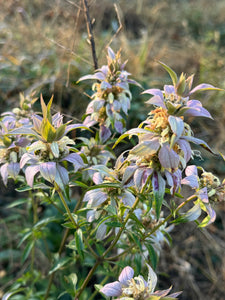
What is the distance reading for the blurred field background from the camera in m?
2.14

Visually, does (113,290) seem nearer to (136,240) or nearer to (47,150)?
(136,240)

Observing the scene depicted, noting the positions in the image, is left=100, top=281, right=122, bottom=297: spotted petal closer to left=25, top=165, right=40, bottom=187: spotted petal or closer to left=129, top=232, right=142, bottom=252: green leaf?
left=129, top=232, right=142, bottom=252: green leaf

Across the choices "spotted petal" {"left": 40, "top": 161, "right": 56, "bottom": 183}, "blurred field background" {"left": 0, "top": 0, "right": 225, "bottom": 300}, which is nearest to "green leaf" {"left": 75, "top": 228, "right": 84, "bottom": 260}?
"spotted petal" {"left": 40, "top": 161, "right": 56, "bottom": 183}

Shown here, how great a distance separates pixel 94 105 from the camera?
51.9 inches

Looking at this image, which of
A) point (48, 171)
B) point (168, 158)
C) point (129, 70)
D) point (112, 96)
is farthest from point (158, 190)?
→ point (129, 70)

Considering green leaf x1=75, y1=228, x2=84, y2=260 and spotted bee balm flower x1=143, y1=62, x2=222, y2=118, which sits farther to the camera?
green leaf x1=75, y1=228, x2=84, y2=260

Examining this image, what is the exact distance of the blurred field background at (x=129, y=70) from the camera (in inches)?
84.1


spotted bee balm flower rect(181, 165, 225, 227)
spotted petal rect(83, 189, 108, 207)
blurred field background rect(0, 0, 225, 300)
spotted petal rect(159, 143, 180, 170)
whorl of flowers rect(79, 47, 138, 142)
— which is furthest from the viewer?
blurred field background rect(0, 0, 225, 300)

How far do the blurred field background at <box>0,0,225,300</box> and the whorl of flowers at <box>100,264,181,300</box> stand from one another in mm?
977

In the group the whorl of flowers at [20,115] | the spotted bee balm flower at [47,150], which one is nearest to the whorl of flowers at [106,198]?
the spotted bee balm flower at [47,150]

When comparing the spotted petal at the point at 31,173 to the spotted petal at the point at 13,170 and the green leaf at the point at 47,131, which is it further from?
the spotted petal at the point at 13,170

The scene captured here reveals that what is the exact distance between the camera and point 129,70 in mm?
3018

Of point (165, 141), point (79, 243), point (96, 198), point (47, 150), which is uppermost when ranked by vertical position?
point (165, 141)

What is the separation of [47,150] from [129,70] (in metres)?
2.22
